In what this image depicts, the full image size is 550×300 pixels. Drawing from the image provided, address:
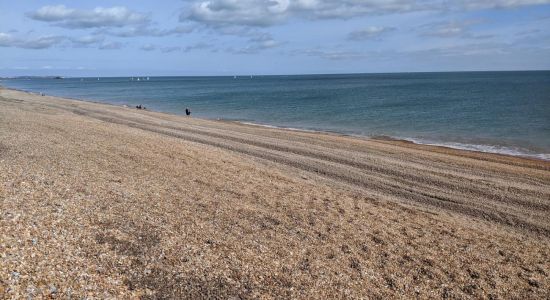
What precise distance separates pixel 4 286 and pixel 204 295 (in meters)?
2.79

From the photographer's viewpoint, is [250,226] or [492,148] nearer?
[250,226]

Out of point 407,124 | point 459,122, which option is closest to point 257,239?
point 407,124

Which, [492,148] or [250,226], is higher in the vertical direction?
[250,226]

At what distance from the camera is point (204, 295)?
6.82 metres

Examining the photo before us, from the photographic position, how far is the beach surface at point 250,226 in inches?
282

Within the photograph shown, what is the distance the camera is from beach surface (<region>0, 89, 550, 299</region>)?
23.5 feet

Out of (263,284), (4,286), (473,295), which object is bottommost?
(473,295)

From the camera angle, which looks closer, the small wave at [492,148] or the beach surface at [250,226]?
the beach surface at [250,226]

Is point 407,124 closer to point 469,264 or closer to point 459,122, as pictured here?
point 459,122

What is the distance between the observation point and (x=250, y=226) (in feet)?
33.0

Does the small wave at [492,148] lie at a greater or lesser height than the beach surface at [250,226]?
lesser

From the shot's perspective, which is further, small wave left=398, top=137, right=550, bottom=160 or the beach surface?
small wave left=398, top=137, right=550, bottom=160

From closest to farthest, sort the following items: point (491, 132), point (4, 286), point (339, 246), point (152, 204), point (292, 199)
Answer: point (4, 286), point (339, 246), point (152, 204), point (292, 199), point (491, 132)

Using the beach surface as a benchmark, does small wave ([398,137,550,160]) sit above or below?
below
